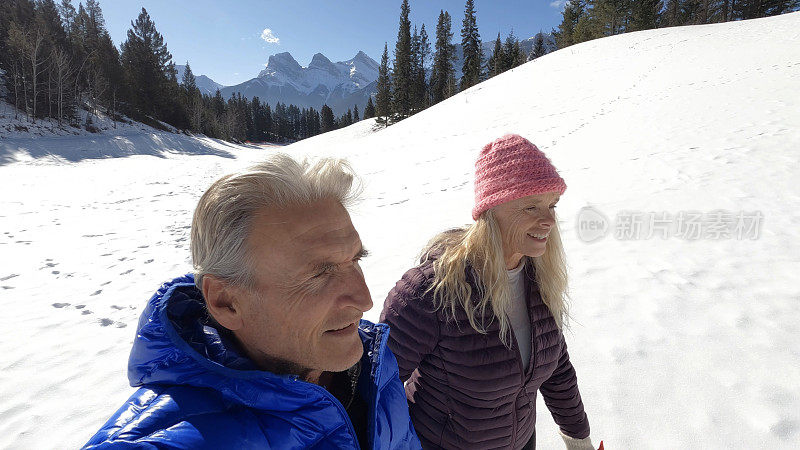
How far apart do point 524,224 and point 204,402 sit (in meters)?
1.56

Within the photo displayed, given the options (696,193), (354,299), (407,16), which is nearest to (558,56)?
(407,16)

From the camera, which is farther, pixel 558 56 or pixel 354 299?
pixel 558 56

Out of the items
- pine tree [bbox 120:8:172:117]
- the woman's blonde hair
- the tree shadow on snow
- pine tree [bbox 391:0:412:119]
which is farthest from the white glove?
pine tree [bbox 120:8:172:117]

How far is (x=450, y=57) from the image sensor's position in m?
45.8

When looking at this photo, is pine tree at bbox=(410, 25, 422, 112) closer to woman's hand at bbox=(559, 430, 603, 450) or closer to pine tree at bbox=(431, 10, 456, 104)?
pine tree at bbox=(431, 10, 456, 104)

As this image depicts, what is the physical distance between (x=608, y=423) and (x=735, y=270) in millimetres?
2939

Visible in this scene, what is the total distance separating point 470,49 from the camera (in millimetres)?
45000

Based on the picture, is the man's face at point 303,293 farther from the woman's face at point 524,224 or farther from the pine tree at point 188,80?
the pine tree at point 188,80

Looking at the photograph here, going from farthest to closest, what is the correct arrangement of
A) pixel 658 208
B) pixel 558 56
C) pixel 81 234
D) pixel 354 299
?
pixel 558 56, pixel 81 234, pixel 658 208, pixel 354 299

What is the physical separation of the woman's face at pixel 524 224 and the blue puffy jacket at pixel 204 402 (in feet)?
3.92

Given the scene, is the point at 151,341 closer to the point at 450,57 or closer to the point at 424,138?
the point at 424,138

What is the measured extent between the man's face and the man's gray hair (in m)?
0.03

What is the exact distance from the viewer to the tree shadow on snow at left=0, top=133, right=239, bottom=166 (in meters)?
18.9

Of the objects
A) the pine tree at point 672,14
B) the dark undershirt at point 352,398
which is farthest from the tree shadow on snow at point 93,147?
the pine tree at point 672,14
